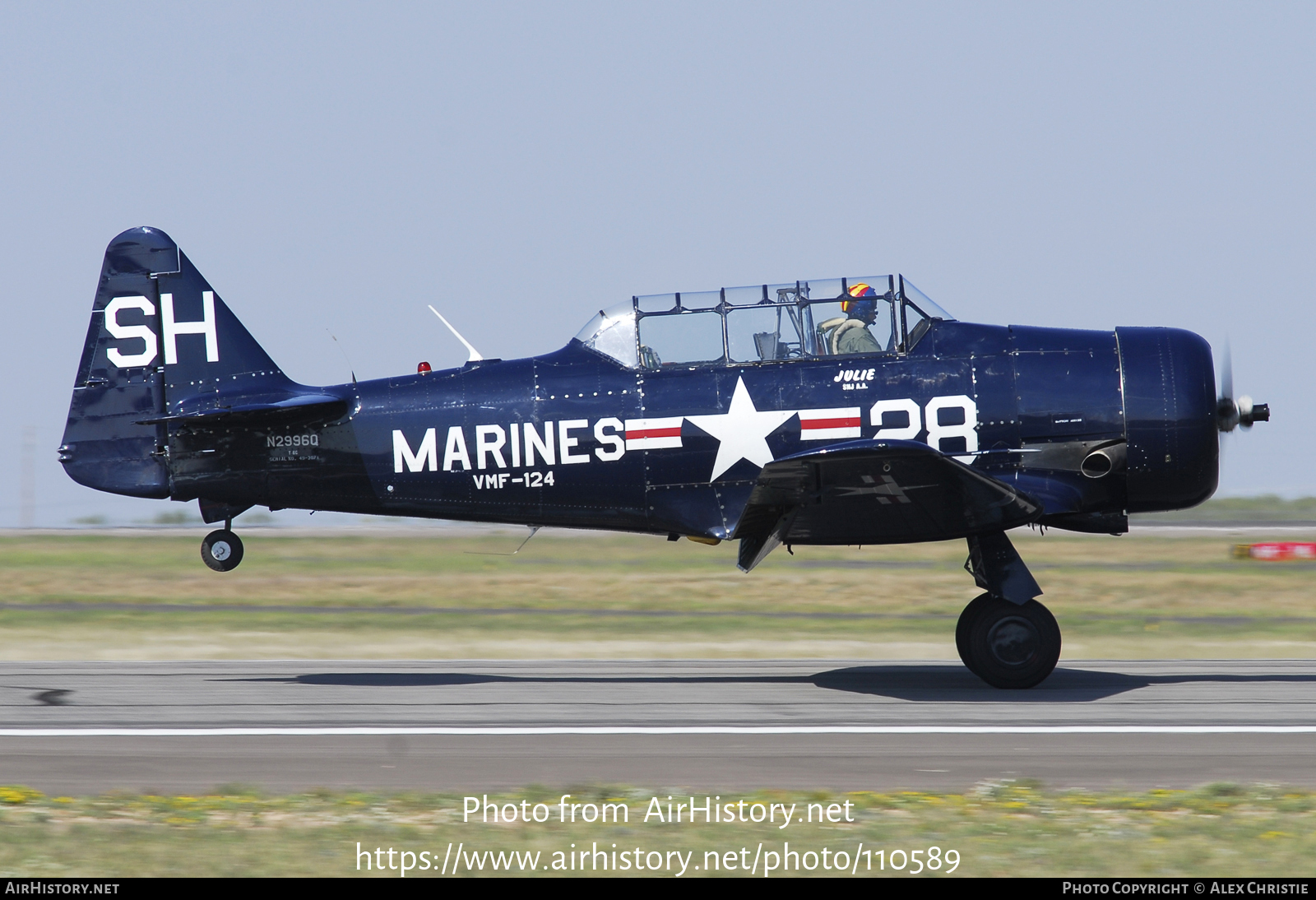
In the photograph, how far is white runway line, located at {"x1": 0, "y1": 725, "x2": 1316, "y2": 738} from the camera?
8.55 meters

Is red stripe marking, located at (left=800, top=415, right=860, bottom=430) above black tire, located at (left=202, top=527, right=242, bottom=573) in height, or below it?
above

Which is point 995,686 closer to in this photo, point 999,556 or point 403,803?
point 999,556

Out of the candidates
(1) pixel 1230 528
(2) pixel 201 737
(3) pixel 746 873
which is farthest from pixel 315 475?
(1) pixel 1230 528

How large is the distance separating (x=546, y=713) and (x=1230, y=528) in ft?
115

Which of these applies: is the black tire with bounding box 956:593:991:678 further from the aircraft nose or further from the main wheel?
the aircraft nose

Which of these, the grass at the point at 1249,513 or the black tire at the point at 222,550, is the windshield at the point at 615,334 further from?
the grass at the point at 1249,513

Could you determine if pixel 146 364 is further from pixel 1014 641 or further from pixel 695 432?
pixel 1014 641

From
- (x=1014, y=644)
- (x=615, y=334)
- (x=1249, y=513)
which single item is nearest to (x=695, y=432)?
(x=615, y=334)

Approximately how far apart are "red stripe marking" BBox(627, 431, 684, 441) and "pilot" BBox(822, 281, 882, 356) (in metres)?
1.49

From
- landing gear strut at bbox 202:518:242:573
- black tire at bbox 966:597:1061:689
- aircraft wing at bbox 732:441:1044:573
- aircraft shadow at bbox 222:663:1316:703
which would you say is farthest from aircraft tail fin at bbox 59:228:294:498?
black tire at bbox 966:597:1061:689

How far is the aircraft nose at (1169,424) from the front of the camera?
10.0 m

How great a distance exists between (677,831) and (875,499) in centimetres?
443

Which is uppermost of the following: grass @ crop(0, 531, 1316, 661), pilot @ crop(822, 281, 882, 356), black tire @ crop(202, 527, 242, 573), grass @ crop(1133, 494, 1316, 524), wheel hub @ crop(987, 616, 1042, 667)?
pilot @ crop(822, 281, 882, 356)

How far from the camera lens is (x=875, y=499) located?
9641 millimetres
